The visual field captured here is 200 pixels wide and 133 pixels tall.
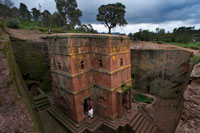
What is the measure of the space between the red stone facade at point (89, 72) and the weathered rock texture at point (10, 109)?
12.8 feet

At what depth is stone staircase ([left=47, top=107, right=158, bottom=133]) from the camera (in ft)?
27.6

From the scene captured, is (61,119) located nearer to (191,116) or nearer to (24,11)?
(191,116)

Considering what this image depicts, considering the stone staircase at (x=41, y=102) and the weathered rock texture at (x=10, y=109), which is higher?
the weathered rock texture at (x=10, y=109)

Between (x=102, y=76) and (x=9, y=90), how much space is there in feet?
19.5

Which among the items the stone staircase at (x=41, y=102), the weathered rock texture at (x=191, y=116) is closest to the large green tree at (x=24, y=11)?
the stone staircase at (x=41, y=102)

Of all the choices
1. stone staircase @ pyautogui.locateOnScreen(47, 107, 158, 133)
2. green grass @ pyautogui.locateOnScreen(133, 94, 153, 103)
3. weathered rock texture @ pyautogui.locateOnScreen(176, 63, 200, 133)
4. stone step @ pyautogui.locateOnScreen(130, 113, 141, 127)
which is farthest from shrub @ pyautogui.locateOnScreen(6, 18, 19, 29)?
weathered rock texture @ pyautogui.locateOnScreen(176, 63, 200, 133)

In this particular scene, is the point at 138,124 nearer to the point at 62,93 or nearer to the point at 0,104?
the point at 62,93

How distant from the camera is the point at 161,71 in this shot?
15.6 meters

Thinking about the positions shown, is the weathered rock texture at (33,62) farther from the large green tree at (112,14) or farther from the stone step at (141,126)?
the large green tree at (112,14)

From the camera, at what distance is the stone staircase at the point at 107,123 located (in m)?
8.41

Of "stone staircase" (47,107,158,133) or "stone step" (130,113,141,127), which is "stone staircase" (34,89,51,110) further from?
"stone step" (130,113,141,127)

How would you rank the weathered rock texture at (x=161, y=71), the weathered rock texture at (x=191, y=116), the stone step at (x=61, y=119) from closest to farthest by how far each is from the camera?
the weathered rock texture at (x=191, y=116) → the stone step at (x=61, y=119) → the weathered rock texture at (x=161, y=71)

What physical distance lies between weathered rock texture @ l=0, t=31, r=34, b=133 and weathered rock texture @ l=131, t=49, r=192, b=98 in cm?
1594

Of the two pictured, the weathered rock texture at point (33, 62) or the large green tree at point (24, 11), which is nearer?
the weathered rock texture at point (33, 62)
